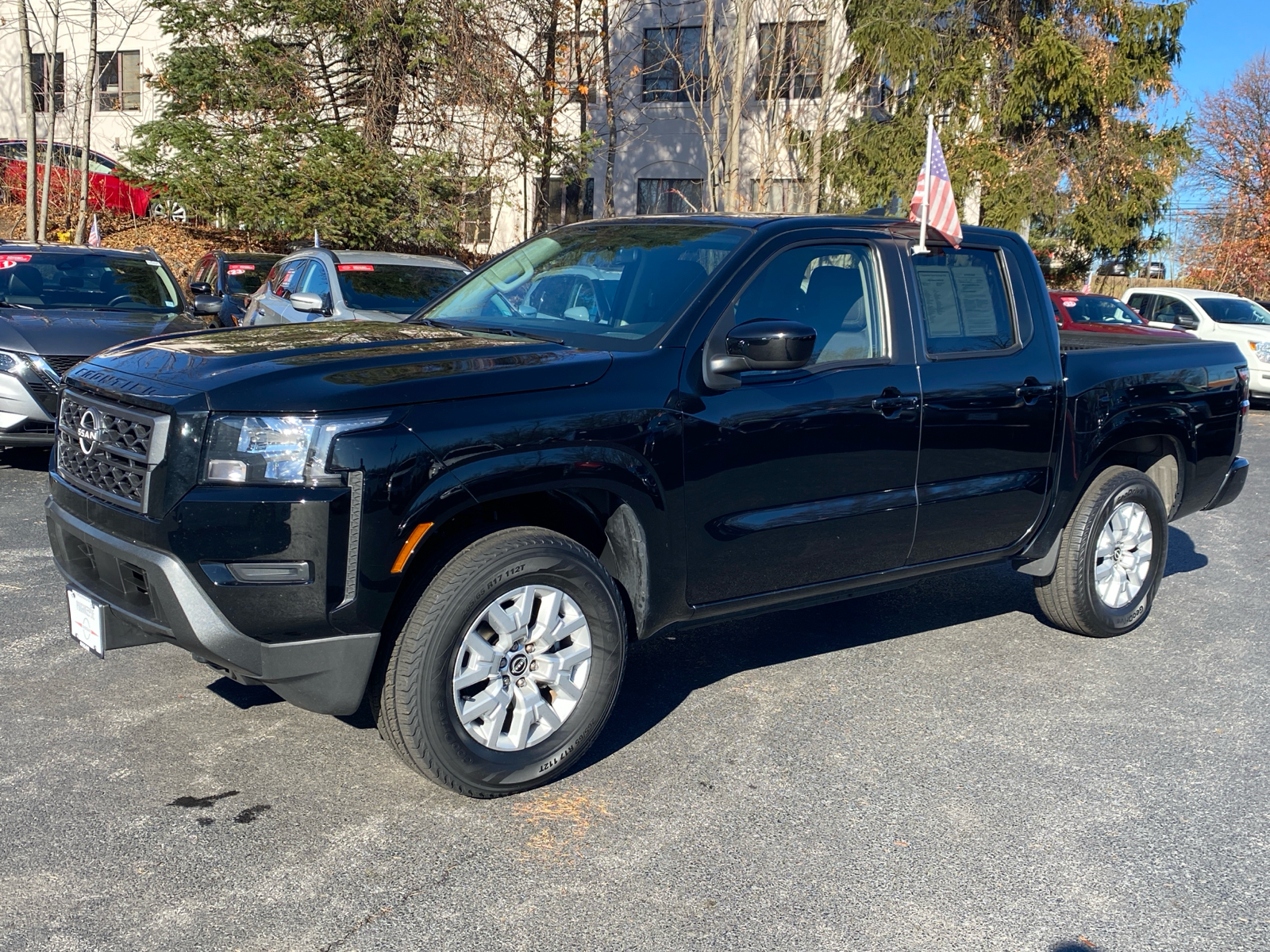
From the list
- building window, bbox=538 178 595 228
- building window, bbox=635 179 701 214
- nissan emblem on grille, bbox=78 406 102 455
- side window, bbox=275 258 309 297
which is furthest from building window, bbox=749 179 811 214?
nissan emblem on grille, bbox=78 406 102 455

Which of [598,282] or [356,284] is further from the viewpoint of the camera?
[356,284]

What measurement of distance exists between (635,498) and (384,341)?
1081mm

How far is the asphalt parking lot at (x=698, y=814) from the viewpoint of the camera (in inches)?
126

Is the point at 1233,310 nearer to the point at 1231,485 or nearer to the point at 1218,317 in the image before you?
the point at 1218,317

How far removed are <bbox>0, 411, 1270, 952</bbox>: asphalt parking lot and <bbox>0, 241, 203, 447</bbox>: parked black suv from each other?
11.1 ft

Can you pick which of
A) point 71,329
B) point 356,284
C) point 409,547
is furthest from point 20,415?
point 409,547

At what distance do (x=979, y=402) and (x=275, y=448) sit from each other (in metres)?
2.97

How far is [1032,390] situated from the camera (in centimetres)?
527

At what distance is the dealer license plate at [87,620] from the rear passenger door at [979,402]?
3090 mm

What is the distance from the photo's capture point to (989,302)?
532cm

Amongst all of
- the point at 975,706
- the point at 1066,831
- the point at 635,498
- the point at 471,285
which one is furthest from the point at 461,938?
the point at 471,285

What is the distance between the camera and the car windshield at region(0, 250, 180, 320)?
980 cm

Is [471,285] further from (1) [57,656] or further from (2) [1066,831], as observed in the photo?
(2) [1066,831]

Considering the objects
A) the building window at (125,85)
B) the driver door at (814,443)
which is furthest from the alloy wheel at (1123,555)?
the building window at (125,85)
